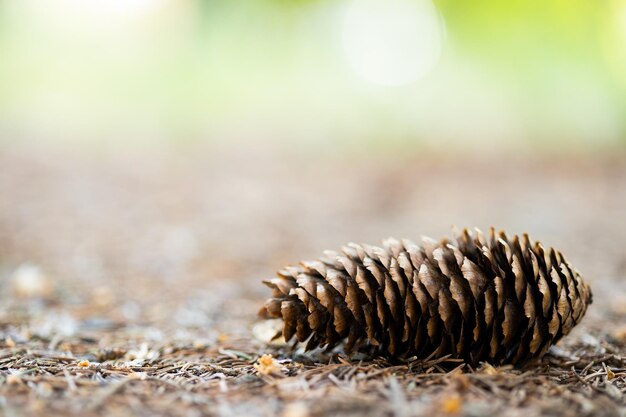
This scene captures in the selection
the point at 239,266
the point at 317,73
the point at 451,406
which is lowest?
the point at 451,406

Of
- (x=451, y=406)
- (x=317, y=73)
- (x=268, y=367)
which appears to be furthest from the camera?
(x=317, y=73)

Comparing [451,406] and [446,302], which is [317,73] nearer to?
[446,302]

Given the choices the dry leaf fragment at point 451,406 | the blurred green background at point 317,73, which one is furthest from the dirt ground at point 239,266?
the blurred green background at point 317,73

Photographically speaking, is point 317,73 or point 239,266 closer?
point 239,266

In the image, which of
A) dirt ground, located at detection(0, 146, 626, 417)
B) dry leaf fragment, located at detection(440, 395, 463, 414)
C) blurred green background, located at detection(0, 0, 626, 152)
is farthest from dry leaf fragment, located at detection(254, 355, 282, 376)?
blurred green background, located at detection(0, 0, 626, 152)

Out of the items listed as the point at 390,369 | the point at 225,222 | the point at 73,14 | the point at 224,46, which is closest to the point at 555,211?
the point at 225,222

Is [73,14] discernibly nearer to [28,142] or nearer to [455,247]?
[28,142]

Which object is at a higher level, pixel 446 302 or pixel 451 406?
pixel 446 302

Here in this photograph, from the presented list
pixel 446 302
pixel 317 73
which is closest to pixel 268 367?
pixel 446 302
